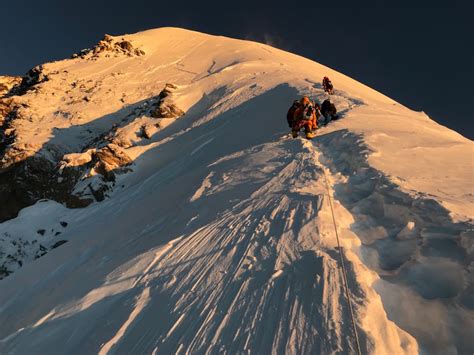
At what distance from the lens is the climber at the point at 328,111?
13508mm

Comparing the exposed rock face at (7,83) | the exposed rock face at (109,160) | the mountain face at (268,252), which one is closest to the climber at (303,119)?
the mountain face at (268,252)

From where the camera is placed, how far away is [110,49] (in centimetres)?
4116

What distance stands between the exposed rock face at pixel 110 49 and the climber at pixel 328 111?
31961 millimetres

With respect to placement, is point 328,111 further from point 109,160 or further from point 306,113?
point 109,160

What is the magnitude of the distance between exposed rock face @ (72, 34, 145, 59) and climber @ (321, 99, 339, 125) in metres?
32.0

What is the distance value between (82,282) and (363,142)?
7025 millimetres

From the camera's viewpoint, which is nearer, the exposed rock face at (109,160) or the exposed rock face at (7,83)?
the exposed rock face at (109,160)

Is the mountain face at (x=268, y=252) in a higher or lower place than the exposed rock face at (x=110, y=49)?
lower

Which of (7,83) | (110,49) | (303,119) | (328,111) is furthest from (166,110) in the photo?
(7,83)

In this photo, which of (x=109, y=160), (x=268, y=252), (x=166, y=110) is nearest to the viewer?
(x=268, y=252)

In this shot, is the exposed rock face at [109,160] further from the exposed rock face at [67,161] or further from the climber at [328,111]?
the climber at [328,111]

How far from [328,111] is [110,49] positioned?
35.0 m

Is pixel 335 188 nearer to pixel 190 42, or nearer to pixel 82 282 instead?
pixel 82 282

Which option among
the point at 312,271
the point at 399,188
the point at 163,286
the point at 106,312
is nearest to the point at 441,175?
the point at 399,188
